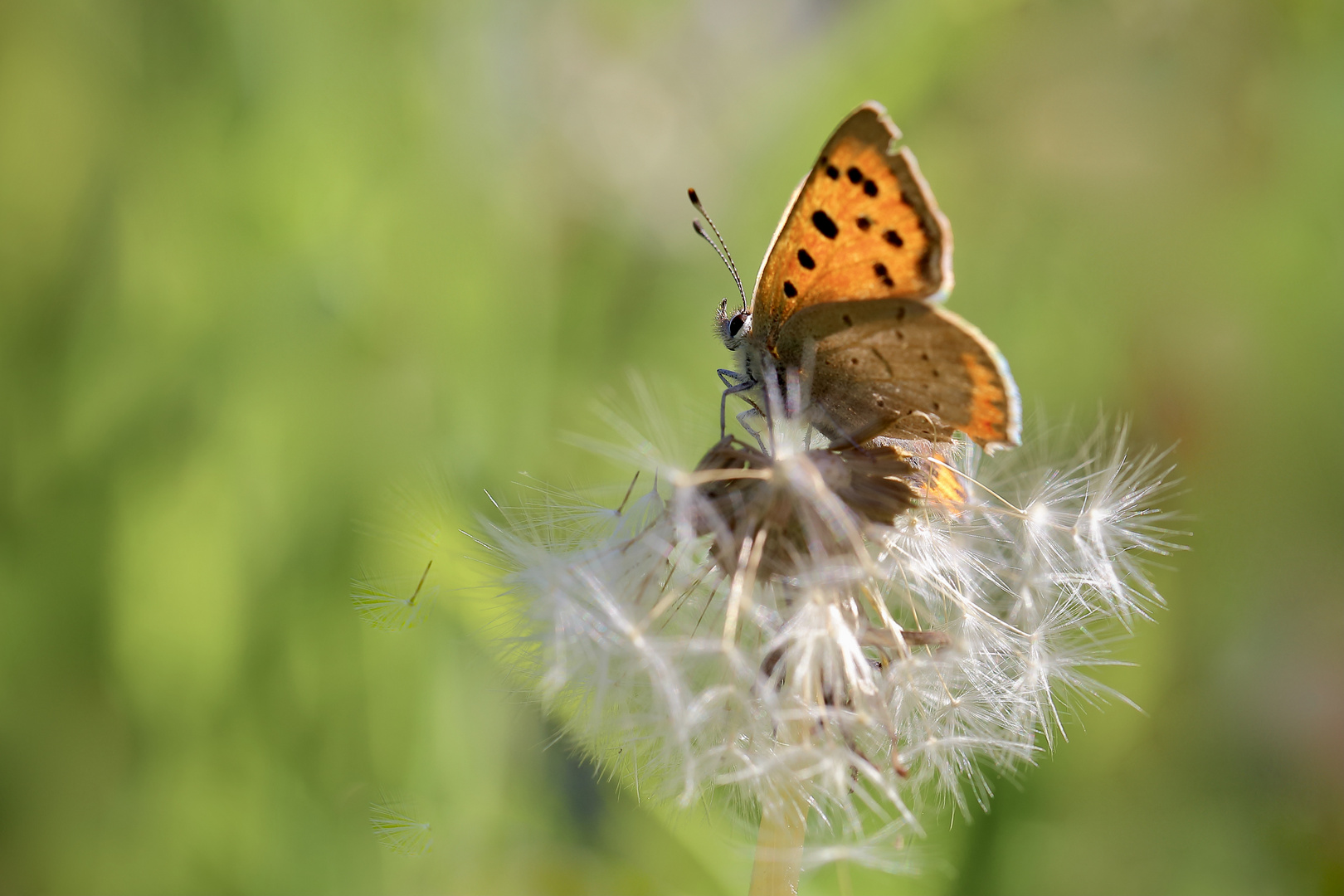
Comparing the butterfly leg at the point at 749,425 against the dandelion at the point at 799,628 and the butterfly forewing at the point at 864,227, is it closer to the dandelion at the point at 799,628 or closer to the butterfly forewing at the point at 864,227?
the dandelion at the point at 799,628

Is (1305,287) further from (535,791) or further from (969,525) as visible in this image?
(535,791)

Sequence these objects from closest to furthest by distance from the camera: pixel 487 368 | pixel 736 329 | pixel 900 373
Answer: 1. pixel 900 373
2. pixel 736 329
3. pixel 487 368

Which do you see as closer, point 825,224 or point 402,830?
point 825,224

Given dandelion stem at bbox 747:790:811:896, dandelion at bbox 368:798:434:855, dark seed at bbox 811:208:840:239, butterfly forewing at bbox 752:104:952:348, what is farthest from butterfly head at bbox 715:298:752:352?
dandelion at bbox 368:798:434:855

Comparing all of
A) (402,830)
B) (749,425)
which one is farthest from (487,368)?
(402,830)

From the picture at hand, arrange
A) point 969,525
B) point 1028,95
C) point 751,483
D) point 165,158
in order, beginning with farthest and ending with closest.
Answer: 1. point 1028,95
2. point 165,158
3. point 969,525
4. point 751,483

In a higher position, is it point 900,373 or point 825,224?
point 825,224

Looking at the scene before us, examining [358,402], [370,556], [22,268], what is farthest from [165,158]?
[370,556]

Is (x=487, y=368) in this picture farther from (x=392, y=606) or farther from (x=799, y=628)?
(x=799, y=628)
